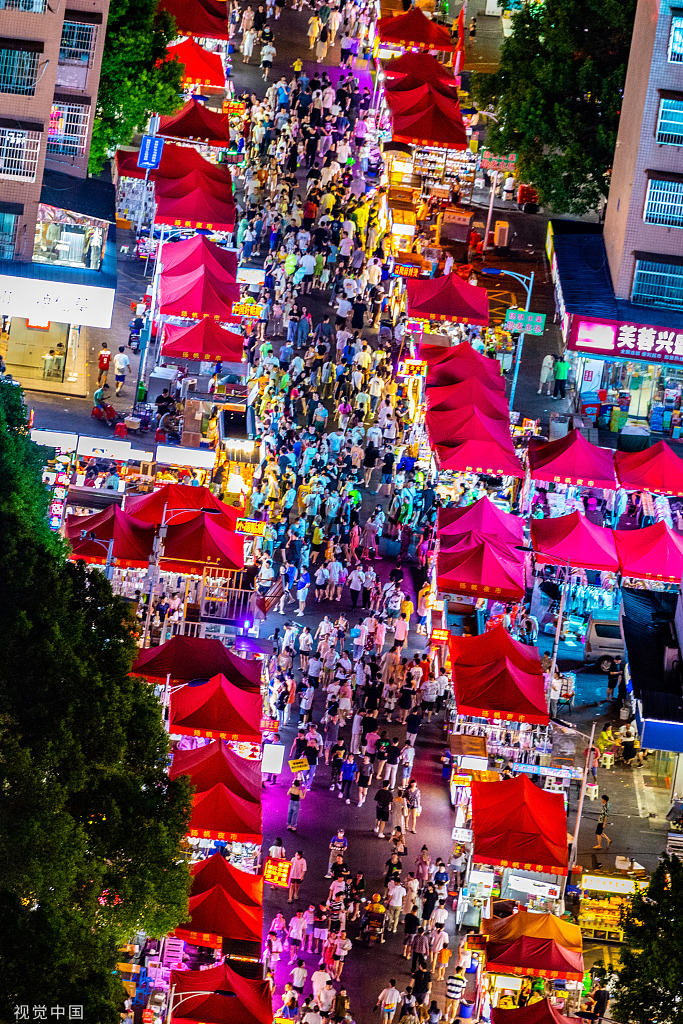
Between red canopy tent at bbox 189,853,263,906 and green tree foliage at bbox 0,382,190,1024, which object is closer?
green tree foliage at bbox 0,382,190,1024

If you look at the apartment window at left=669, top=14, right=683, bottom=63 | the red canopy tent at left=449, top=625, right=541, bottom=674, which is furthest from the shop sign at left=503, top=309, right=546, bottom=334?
the red canopy tent at left=449, top=625, right=541, bottom=674

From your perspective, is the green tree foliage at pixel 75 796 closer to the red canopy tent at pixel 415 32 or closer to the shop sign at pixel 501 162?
the shop sign at pixel 501 162

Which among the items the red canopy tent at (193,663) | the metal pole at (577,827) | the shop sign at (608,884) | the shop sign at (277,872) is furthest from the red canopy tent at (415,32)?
the shop sign at (608,884)

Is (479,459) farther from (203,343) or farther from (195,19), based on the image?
(195,19)

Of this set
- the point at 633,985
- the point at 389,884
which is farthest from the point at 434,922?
the point at 633,985

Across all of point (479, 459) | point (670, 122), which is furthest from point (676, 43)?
point (479, 459)

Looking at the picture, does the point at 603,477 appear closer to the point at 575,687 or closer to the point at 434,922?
the point at 575,687

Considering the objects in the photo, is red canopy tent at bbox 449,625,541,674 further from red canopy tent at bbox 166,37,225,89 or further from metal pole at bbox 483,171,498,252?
red canopy tent at bbox 166,37,225,89
